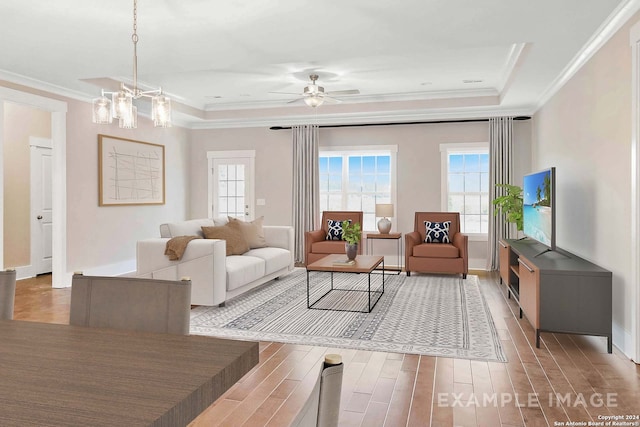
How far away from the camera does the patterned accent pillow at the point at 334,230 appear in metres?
7.43

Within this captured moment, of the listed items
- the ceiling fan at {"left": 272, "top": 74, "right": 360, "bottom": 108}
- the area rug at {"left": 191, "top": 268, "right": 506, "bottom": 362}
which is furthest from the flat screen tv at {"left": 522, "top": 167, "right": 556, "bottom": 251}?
the ceiling fan at {"left": 272, "top": 74, "right": 360, "bottom": 108}

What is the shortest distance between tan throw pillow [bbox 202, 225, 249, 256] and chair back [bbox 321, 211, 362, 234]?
205 centimetres

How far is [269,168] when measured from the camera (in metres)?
→ 8.55

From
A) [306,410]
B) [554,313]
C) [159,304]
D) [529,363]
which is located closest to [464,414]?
[529,363]

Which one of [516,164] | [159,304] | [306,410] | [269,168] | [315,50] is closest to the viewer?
[306,410]

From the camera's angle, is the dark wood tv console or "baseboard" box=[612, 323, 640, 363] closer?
"baseboard" box=[612, 323, 640, 363]

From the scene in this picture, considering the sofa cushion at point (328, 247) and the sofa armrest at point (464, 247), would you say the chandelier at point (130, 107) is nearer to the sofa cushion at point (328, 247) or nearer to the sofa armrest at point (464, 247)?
the sofa cushion at point (328, 247)

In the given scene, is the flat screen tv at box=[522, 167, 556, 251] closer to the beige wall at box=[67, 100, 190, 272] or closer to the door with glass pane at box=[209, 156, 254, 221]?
the door with glass pane at box=[209, 156, 254, 221]

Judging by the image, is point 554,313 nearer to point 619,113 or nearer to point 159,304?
point 619,113

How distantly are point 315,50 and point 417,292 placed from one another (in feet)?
9.91

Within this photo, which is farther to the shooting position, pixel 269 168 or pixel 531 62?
pixel 269 168

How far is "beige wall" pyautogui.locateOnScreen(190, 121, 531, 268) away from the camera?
25.2 feet

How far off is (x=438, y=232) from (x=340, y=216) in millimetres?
1595

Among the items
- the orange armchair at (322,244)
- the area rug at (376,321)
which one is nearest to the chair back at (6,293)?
the area rug at (376,321)
